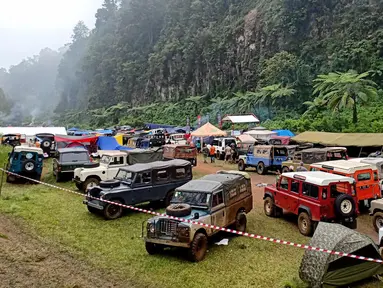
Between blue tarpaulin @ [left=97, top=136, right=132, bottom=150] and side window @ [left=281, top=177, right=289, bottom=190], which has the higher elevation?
blue tarpaulin @ [left=97, top=136, right=132, bottom=150]

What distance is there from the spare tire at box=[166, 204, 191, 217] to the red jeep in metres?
3.68

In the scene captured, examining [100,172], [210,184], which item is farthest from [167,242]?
[100,172]

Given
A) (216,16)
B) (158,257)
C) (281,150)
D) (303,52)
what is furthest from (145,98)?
(158,257)

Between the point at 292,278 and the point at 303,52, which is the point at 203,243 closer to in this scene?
the point at 292,278

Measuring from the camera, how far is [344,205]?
9969 millimetres

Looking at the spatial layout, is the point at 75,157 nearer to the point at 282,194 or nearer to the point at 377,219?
the point at 282,194

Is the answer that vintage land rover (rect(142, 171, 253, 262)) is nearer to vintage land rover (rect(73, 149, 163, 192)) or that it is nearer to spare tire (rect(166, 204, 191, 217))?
spare tire (rect(166, 204, 191, 217))

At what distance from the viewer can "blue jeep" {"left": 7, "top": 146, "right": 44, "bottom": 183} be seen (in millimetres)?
17250

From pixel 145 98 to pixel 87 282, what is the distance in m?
71.3

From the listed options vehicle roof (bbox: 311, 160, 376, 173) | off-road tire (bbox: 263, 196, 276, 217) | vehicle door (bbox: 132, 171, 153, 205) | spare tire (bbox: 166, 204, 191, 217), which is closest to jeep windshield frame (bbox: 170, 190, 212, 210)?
spare tire (bbox: 166, 204, 191, 217)

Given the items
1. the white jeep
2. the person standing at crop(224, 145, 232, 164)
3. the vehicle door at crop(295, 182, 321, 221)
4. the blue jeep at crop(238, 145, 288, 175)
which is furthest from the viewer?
the person standing at crop(224, 145, 232, 164)

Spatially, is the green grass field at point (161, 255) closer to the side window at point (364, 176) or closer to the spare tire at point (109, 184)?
the spare tire at point (109, 184)

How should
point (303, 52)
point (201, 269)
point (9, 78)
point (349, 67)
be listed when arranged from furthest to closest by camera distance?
point (9, 78) → point (303, 52) → point (349, 67) → point (201, 269)

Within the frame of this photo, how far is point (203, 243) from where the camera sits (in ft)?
28.3
